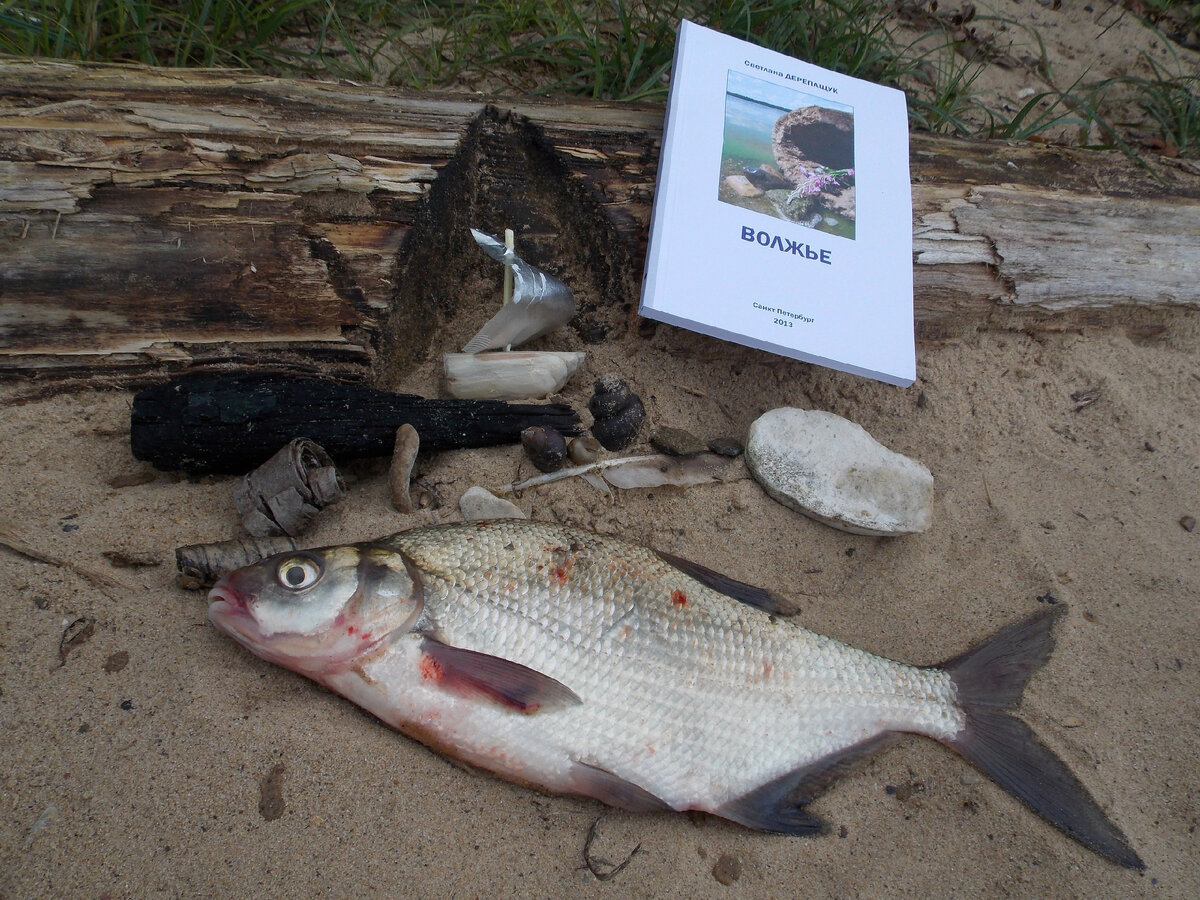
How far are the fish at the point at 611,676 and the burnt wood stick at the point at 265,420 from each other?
1.72 feet

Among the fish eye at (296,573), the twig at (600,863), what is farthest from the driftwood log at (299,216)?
the twig at (600,863)

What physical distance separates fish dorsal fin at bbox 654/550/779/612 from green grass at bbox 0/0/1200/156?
242 cm

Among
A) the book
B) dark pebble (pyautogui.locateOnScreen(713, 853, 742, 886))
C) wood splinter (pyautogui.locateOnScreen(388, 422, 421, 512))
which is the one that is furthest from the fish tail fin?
wood splinter (pyautogui.locateOnScreen(388, 422, 421, 512))

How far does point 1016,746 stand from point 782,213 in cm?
203

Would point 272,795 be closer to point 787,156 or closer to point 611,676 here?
point 611,676

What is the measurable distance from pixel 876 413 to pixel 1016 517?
68 cm

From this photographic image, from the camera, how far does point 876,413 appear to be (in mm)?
3258

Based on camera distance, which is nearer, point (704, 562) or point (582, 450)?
point (704, 562)

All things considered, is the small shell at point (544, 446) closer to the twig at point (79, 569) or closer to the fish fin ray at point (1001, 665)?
the twig at point (79, 569)

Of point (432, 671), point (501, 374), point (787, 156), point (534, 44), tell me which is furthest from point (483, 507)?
point (534, 44)

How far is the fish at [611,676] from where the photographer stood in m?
2.02

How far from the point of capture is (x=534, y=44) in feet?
13.0

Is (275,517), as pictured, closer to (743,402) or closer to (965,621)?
(743,402)

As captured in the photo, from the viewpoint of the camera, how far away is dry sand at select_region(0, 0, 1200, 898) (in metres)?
1.83
